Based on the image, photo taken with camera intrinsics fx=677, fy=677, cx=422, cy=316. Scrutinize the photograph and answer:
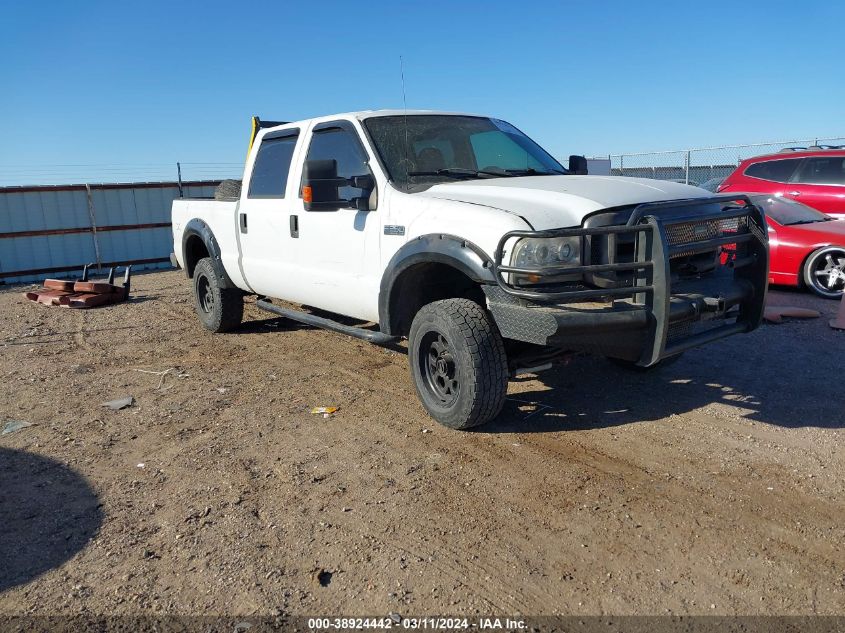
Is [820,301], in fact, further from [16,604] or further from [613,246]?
[16,604]

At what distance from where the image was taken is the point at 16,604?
2.74 m

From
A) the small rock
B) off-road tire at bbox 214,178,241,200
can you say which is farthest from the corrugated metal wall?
the small rock

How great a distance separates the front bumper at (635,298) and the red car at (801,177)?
745cm

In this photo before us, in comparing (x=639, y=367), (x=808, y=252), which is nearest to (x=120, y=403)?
(x=639, y=367)

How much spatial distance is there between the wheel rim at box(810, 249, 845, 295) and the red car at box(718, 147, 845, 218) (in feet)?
7.06

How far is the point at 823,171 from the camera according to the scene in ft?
34.0

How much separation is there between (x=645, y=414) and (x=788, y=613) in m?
2.17

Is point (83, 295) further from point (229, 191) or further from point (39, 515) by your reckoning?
point (39, 515)

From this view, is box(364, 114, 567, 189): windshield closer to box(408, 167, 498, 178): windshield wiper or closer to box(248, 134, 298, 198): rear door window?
box(408, 167, 498, 178): windshield wiper

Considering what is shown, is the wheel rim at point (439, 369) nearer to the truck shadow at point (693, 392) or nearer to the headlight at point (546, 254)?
the truck shadow at point (693, 392)

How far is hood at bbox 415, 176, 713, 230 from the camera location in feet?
12.5

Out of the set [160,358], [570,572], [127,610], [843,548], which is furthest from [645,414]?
[160,358]

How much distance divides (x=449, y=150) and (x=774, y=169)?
26.1ft

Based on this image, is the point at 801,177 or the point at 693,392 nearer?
the point at 693,392
